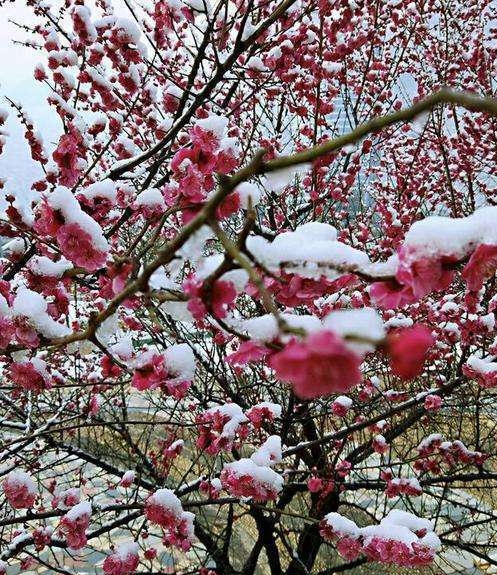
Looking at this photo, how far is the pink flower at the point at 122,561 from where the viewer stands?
2.83 m

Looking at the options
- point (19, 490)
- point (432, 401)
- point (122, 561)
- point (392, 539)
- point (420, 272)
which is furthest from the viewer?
point (432, 401)

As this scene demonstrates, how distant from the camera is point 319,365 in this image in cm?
48

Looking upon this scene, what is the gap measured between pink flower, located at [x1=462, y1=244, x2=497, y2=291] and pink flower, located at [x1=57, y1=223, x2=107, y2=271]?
1.13m

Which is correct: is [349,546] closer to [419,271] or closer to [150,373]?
[150,373]

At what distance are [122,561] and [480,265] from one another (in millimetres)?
2778

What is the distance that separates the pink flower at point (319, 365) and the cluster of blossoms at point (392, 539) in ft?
7.05

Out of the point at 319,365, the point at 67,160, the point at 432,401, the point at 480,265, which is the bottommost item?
the point at 319,365

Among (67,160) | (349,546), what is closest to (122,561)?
(349,546)

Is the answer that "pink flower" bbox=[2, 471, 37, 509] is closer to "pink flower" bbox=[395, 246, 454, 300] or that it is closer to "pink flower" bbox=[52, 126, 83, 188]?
"pink flower" bbox=[52, 126, 83, 188]

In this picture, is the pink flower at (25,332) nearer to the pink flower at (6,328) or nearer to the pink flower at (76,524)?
the pink flower at (6,328)

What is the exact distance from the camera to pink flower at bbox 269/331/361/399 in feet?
1.44

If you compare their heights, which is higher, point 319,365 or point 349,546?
point 349,546

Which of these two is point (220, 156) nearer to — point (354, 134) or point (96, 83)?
point (354, 134)

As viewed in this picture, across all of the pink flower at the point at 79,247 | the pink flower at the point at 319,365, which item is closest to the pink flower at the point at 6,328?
the pink flower at the point at 79,247
